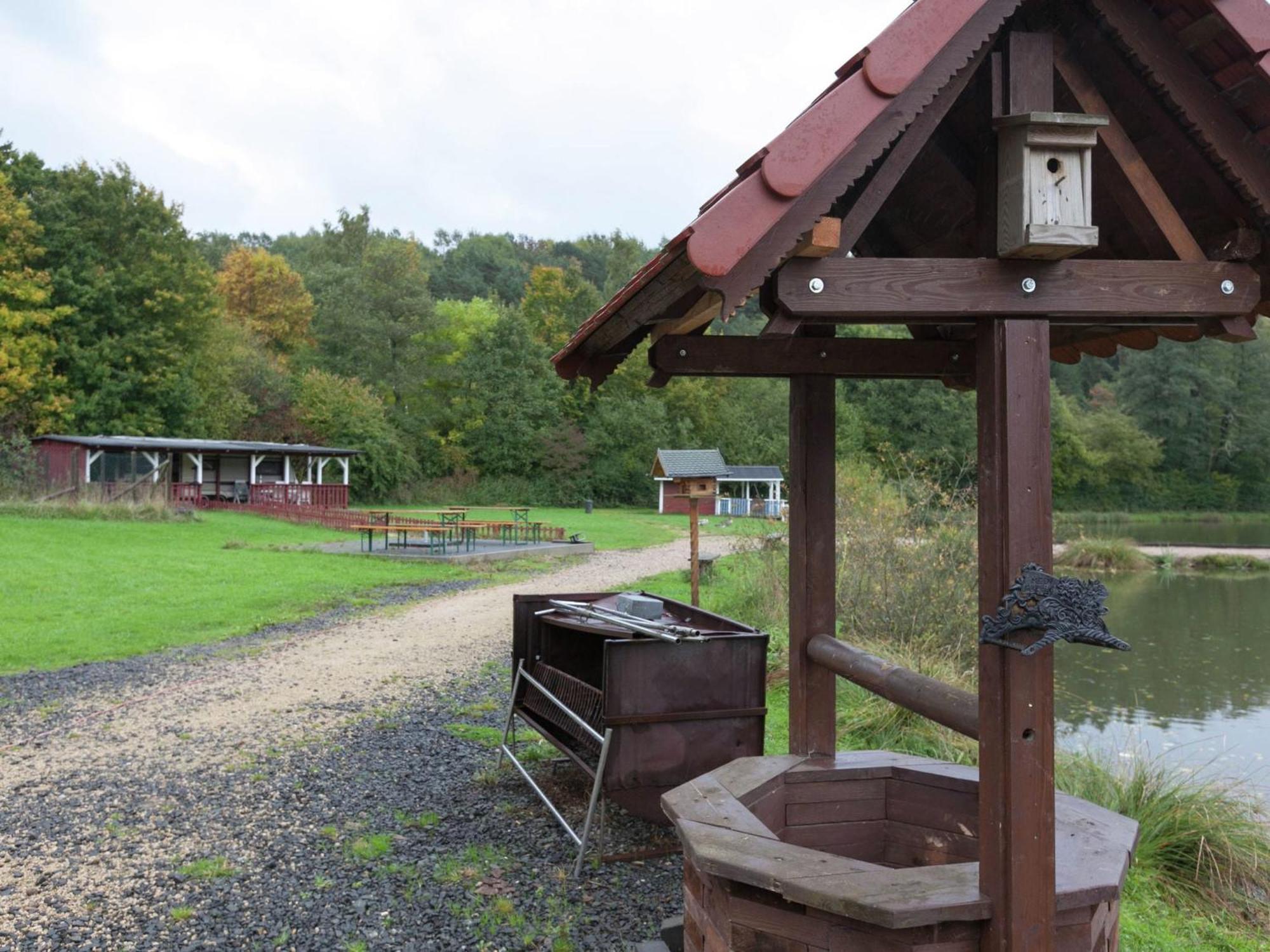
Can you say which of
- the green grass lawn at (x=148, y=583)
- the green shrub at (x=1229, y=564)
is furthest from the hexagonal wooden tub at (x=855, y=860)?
the green shrub at (x=1229, y=564)

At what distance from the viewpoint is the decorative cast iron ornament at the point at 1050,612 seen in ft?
7.47

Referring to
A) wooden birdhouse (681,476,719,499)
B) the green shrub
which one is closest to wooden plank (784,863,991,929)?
wooden birdhouse (681,476,719,499)

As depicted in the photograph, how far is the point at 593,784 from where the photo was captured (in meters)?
5.02

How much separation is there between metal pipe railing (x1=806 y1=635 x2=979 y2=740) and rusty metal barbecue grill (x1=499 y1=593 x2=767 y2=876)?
3.63ft

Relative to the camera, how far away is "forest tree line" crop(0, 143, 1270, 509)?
121ft

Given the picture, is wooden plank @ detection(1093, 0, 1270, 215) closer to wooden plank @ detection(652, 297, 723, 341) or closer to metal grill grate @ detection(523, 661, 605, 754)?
wooden plank @ detection(652, 297, 723, 341)

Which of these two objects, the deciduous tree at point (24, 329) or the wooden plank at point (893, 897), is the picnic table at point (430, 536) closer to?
the wooden plank at point (893, 897)

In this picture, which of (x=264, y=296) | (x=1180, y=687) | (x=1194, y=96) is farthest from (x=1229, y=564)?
(x=264, y=296)

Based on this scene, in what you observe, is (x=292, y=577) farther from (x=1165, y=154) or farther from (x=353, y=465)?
(x=353, y=465)

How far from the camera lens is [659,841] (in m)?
4.96

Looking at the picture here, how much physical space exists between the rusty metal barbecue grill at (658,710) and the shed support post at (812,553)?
3.28 ft

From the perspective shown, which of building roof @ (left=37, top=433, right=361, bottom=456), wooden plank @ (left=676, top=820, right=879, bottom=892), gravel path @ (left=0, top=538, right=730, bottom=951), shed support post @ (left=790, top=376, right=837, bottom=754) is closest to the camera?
wooden plank @ (left=676, top=820, right=879, bottom=892)

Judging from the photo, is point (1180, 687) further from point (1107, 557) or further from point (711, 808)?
point (1107, 557)

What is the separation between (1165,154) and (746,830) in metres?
2.41
